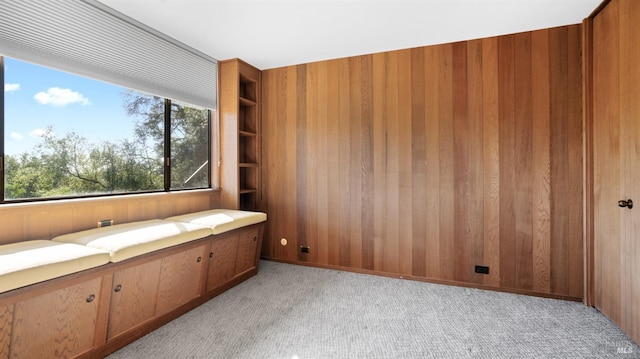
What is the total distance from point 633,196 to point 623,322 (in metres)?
0.89

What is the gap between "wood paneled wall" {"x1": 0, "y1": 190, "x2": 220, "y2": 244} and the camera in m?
1.84

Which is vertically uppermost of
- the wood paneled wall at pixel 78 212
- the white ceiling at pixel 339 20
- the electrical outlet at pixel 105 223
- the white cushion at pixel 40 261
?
the white ceiling at pixel 339 20

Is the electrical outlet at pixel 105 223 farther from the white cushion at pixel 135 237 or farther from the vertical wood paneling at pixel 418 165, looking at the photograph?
the vertical wood paneling at pixel 418 165

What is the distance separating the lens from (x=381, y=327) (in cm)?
213

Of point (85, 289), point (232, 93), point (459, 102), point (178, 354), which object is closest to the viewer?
point (85, 289)

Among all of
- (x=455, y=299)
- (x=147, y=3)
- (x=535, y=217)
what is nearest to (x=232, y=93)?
(x=147, y=3)

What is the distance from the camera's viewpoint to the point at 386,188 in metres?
3.17

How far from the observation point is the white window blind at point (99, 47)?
1.87 m

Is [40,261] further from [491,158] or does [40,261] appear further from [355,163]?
[491,158]

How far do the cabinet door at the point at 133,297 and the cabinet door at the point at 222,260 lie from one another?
52 cm

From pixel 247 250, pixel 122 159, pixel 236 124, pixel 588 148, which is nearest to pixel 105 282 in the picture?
pixel 122 159

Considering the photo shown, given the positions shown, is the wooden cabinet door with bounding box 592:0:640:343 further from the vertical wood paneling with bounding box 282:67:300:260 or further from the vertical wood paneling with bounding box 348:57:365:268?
the vertical wood paneling with bounding box 282:67:300:260

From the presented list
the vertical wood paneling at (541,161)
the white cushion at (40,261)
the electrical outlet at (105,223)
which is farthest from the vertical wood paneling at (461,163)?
the electrical outlet at (105,223)

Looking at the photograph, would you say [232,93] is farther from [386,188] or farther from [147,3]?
[386,188]
